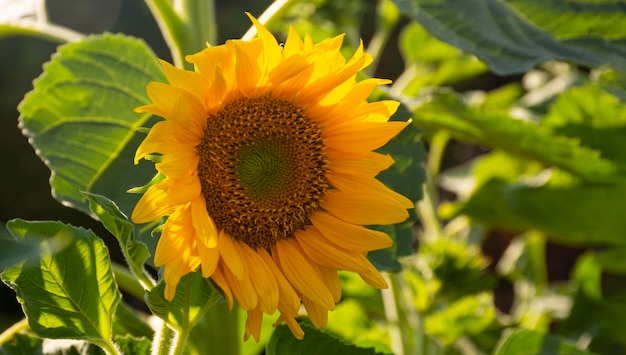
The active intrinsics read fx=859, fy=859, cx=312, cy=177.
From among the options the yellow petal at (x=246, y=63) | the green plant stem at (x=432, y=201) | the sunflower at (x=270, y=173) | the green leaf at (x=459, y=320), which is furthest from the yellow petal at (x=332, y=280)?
the green plant stem at (x=432, y=201)

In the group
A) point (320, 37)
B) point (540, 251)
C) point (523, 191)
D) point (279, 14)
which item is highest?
point (279, 14)

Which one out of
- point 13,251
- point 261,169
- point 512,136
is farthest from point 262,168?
point 512,136

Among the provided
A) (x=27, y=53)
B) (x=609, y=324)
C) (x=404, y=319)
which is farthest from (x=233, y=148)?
(x=27, y=53)

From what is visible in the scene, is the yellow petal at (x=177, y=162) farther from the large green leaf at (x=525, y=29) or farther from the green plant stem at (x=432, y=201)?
the green plant stem at (x=432, y=201)

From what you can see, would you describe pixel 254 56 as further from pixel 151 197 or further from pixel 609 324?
pixel 609 324

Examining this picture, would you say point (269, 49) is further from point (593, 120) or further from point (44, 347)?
point (593, 120)

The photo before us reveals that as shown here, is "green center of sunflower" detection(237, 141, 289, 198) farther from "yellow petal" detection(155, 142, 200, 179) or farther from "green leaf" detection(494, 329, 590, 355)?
"green leaf" detection(494, 329, 590, 355)
